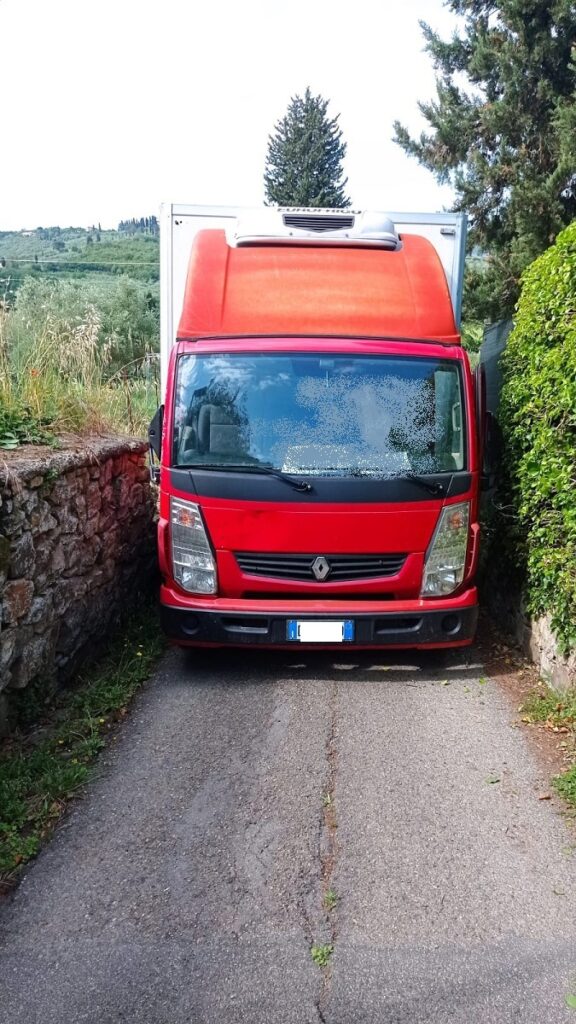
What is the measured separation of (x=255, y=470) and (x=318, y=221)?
2.51m

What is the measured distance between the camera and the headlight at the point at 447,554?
5.43m

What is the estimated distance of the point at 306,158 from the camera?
2079 inches

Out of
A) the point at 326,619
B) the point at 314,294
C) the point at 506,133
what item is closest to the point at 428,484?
the point at 326,619

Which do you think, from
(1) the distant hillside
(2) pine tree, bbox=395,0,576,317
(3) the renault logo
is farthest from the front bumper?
(1) the distant hillside

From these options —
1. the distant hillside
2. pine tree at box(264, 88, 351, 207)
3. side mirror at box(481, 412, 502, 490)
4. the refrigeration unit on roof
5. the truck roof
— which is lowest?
side mirror at box(481, 412, 502, 490)

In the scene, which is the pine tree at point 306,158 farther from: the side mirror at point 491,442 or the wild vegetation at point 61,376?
the side mirror at point 491,442

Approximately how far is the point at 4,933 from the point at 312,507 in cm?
304

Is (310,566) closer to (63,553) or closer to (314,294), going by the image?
(63,553)

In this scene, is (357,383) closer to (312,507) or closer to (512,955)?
(312,507)

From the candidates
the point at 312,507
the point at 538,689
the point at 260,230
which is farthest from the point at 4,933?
the point at 260,230

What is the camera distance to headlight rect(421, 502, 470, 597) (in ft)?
17.8

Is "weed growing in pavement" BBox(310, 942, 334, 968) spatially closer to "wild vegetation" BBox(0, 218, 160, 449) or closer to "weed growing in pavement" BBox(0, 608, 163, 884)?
"weed growing in pavement" BBox(0, 608, 163, 884)

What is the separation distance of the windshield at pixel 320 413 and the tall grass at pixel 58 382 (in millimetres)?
1039

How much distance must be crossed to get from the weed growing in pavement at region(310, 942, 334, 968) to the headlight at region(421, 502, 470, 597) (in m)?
2.96
